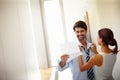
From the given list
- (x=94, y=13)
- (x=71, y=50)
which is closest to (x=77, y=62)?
(x=71, y=50)

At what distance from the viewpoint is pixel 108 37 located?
1.20m

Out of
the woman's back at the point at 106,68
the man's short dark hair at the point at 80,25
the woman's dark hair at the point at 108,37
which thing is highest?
the man's short dark hair at the point at 80,25

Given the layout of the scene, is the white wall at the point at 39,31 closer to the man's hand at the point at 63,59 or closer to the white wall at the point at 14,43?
the man's hand at the point at 63,59

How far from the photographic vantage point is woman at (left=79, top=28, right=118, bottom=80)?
1.19m

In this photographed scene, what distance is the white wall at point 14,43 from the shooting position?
1.60 m

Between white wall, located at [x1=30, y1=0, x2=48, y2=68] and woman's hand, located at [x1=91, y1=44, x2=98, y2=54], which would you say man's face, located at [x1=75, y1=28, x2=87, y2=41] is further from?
white wall, located at [x1=30, y1=0, x2=48, y2=68]

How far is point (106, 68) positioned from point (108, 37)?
207mm

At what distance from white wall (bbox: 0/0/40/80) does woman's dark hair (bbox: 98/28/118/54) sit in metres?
0.67

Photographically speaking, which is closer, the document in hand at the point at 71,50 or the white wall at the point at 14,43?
the document in hand at the point at 71,50

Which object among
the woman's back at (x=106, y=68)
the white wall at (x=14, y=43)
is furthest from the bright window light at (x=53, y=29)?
the white wall at (x=14, y=43)

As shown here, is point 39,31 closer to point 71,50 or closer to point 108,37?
point 71,50

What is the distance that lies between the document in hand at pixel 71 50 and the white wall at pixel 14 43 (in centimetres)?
50

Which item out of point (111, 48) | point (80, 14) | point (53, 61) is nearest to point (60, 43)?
point (53, 61)

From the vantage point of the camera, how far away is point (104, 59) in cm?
119
